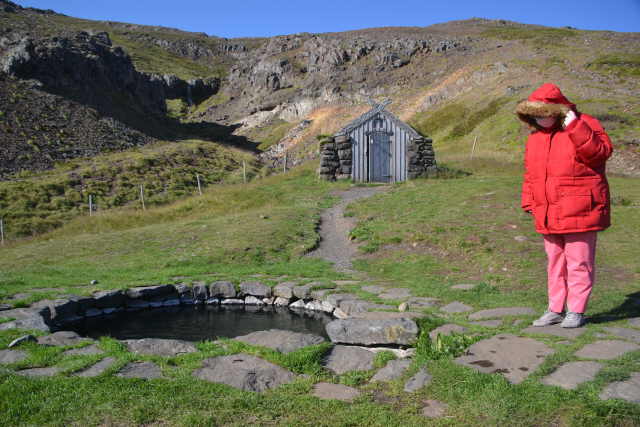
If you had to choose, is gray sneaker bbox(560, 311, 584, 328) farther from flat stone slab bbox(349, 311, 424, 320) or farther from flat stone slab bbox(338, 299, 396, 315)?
flat stone slab bbox(338, 299, 396, 315)

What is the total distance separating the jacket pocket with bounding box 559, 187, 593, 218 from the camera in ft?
16.9

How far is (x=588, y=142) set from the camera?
4902 mm

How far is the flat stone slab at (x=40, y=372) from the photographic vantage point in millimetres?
4734

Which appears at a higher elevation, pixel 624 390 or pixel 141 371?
pixel 624 390

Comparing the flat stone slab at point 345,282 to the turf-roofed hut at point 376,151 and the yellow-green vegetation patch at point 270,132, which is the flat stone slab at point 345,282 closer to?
the turf-roofed hut at point 376,151

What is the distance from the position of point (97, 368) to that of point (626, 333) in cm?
534

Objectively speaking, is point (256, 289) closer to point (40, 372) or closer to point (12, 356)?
point (12, 356)

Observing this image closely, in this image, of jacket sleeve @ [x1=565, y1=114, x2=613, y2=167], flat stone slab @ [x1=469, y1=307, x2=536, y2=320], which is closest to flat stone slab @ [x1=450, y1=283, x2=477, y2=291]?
flat stone slab @ [x1=469, y1=307, x2=536, y2=320]

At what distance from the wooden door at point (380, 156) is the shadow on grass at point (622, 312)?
19.7 m

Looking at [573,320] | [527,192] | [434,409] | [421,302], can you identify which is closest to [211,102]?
[421,302]

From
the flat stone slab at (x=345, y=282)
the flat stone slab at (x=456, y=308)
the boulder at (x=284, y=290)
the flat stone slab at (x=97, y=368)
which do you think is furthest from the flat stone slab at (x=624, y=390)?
the boulder at (x=284, y=290)

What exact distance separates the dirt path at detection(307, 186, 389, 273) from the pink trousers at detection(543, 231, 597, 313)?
588cm

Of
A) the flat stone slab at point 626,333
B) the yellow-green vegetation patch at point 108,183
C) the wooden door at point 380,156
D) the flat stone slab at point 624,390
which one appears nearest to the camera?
the flat stone slab at point 624,390

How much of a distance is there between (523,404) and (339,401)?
55.6 inches
